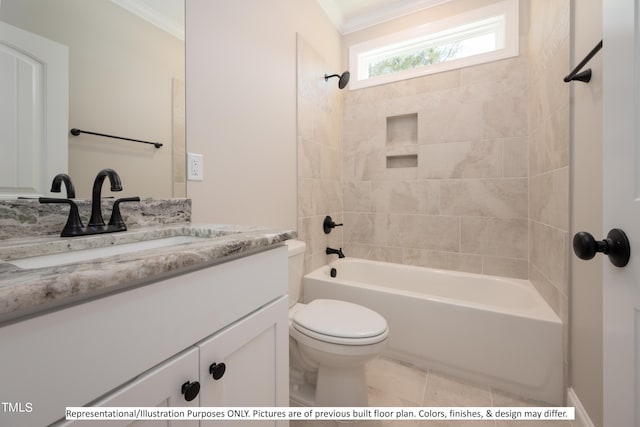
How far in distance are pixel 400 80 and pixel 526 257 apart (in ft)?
5.66

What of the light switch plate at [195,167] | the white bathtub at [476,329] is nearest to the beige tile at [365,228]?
the white bathtub at [476,329]

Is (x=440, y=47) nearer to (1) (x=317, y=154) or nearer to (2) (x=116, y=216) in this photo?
(1) (x=317, y=154)

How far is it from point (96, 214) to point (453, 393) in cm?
184

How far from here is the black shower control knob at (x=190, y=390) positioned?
1.77 feet

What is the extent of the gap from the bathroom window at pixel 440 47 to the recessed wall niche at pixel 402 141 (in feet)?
1.15

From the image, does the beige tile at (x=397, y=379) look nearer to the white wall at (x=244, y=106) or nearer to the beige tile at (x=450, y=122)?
the white wall at (x=244, y=106)

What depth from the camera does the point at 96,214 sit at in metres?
0.81

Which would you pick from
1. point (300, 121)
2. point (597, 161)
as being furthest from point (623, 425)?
point (300, 121)

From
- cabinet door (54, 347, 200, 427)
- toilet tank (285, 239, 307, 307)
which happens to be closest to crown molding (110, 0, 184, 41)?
toilet tank (285, 239, 307, 307)

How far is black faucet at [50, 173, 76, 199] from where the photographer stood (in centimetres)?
77

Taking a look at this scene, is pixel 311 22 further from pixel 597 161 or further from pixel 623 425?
pixel 623 425

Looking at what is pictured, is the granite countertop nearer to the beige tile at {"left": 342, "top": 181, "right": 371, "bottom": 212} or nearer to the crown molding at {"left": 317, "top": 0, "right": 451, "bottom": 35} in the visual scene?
the beige tile at {"left": 342, "top": 181, "right": 371, "bottom": 212}

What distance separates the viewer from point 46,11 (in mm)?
774

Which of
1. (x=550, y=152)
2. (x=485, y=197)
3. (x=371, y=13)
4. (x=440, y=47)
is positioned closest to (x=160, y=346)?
(x=550, y=152)
